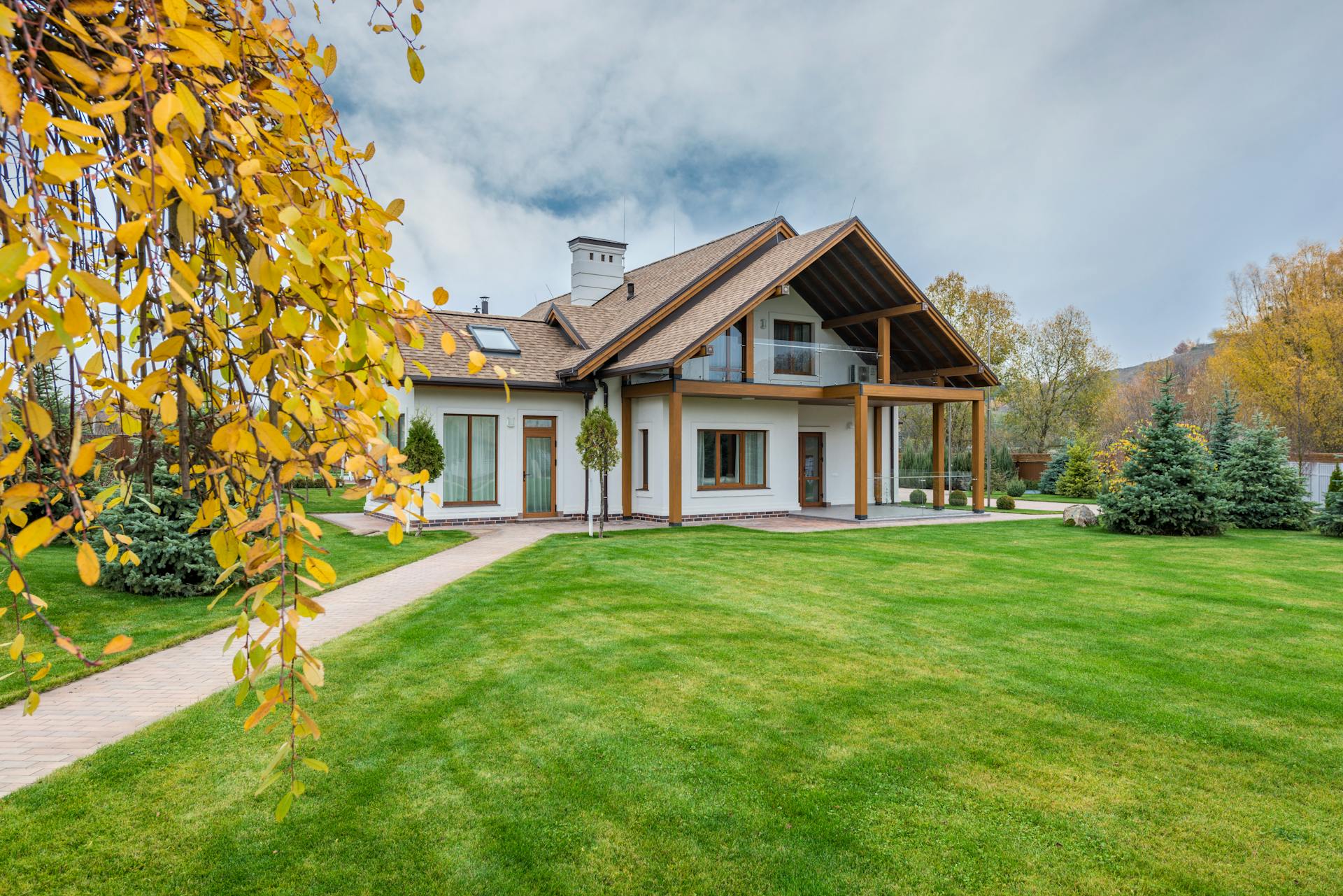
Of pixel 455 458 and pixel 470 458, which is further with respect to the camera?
pixel 470 458

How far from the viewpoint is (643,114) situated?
22.1m

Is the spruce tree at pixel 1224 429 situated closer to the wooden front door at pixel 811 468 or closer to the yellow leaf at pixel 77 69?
the wooden front door at pixel 811 468

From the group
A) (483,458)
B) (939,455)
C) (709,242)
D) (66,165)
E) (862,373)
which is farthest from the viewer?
→ (709,242)

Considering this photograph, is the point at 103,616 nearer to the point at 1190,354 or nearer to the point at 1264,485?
the point at 1264,485

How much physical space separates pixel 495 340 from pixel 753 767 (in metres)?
15.1

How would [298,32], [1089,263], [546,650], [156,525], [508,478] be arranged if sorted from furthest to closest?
[1089,263] < [508,478] < [156,525] < [546,650] < [298,32]

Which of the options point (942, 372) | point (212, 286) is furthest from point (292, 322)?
point (942, 372)

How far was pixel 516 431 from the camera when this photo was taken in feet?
54.3

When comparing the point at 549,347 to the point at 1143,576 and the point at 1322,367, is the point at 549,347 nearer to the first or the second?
the point at 1143,576

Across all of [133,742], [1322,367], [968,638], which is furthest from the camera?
[1322,367]

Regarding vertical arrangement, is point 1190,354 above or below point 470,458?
above

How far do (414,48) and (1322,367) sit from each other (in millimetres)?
38092

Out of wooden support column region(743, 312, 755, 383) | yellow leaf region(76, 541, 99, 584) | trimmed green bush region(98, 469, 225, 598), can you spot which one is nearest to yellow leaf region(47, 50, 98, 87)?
yellow leaf region(76, 541, 99, 584)

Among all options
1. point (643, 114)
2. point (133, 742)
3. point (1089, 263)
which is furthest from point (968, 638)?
point (1089, 263)
